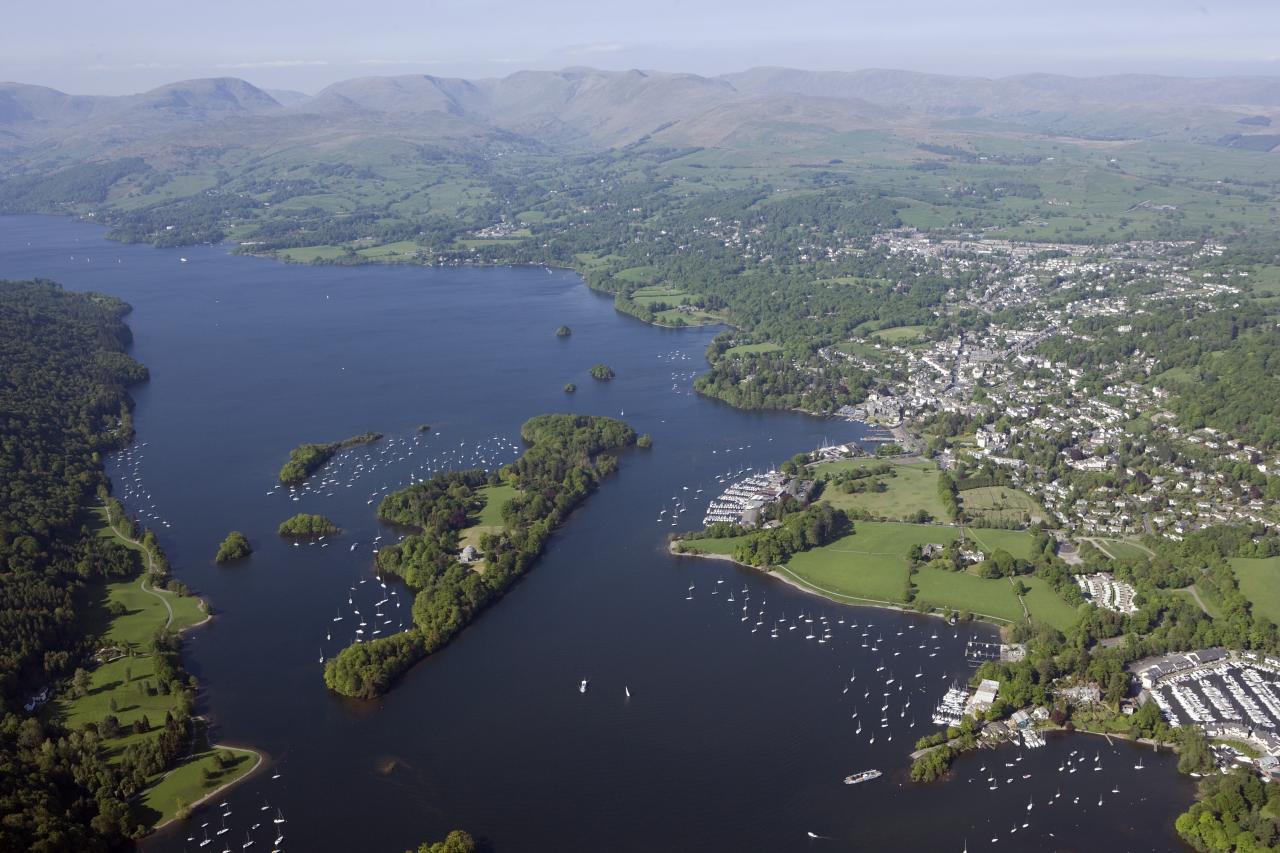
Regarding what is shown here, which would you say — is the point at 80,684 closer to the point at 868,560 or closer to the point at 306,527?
the point at 306,527

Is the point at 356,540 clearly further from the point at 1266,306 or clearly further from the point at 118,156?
the point at 118,156

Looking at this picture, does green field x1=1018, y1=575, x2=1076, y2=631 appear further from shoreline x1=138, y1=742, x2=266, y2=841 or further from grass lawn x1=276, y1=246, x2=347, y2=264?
grass lawn x1=276, y1=246, x2=347, y2=264

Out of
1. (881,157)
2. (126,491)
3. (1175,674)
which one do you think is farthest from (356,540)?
(881,157)

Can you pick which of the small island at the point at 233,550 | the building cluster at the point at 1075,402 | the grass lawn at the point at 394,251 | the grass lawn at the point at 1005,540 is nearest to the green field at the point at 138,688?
the small island at the point at 233,550

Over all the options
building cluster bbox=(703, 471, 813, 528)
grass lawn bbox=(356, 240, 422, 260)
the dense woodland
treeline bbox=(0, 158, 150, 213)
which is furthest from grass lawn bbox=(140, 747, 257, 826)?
A: treeline bbox=(0, 158, 150, 213)

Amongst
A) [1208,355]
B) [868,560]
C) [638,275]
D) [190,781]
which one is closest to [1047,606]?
[868,560]

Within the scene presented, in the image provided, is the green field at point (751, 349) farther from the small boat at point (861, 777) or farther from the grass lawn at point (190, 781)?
the grass lawn at point (190, 781)
